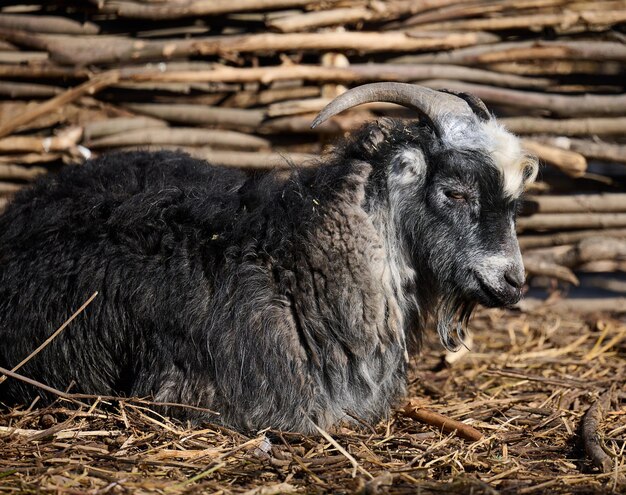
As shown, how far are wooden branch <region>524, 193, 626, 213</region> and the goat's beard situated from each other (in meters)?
2.19

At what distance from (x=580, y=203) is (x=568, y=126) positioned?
589 mm

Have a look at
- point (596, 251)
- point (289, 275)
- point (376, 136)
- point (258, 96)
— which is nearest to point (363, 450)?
point (289, 275)

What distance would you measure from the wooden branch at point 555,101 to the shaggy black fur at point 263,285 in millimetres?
2179

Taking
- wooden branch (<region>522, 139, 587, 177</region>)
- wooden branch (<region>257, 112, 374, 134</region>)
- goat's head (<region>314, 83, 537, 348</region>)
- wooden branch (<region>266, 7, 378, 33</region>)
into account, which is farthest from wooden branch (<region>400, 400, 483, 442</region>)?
wooden branch (<region>266, 7, 378, 33</region>)

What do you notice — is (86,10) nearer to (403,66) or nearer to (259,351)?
(403,66)

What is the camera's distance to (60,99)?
5.51 m

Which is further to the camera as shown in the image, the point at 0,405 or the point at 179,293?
the point at 0,405

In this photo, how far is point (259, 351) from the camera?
3703mm

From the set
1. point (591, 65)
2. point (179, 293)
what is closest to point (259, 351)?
point (179, 293)

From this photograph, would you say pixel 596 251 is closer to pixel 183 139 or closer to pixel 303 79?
pixel 303 79

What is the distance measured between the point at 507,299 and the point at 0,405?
2.57 m

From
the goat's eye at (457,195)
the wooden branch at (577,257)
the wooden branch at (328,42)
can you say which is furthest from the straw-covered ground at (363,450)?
the wooden branch at (328,42)

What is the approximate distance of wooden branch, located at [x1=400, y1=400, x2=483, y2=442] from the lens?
3754mm

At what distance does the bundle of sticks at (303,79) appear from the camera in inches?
220
